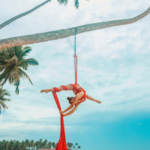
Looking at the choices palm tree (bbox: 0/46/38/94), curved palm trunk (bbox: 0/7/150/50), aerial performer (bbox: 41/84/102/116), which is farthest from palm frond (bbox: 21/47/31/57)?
aerial performer (bbox: 41/84/102/116)

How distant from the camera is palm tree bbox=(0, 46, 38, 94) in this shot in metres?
21.0

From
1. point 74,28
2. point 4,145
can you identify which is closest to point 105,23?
point 74,28

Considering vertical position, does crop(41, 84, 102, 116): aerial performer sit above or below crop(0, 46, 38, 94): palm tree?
above

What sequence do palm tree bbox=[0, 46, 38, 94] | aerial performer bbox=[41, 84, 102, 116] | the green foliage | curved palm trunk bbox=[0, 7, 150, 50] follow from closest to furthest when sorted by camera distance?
aerial performer bbox=[41, 84, 102, 116] < curved palm trunk bbox=[0, 7, 150, 50] < palm tree bbox=[0, 46, 38, 94] < the green foliage

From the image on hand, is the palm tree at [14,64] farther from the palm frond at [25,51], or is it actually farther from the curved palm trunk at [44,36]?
the curved palm trunk at [44,36]

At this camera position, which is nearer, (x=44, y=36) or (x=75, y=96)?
(x=75, y=96)

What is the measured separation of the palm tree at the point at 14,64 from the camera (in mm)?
21016

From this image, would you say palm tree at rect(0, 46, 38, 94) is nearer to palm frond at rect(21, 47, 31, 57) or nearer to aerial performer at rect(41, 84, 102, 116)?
palm frond at rect(21, 47, 31, 57)

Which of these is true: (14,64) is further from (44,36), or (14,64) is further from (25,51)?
(44,36)

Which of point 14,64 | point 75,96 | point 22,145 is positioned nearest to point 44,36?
point 75,96

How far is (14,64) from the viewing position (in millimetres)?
21312

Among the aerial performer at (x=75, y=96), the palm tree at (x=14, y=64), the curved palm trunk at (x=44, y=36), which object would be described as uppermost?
the curved palm trunk at (x=44, y=36)

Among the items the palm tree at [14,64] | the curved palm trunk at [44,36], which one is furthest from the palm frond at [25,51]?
the curved palm trunk at [44,36]

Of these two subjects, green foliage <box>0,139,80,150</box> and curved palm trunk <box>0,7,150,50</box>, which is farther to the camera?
green foliage <box>0,139,80,150</box>
